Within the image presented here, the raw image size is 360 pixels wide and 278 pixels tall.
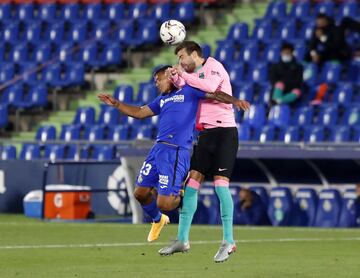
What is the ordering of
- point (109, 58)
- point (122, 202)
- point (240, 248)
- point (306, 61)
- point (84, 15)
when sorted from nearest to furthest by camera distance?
point (240, 248) < point (122, 202) < point (306, 61) < point (109, 58) < point (84, 15)

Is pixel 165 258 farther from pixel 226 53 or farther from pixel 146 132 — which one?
pixel 226 53

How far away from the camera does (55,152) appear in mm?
25391

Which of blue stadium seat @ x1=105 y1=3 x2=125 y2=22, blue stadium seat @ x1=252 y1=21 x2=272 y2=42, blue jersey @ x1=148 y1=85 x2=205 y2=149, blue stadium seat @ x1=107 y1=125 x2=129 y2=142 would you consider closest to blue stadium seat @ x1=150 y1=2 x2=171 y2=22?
blue stadium seat @ x1=105 y1=3 x2=125 y2=22

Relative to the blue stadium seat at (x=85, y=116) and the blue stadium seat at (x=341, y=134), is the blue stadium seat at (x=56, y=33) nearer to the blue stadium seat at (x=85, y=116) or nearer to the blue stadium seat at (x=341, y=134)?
the blue stadium seat at (x=85, y=116)

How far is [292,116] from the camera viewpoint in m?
23.3

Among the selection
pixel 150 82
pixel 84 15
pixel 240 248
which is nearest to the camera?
pixel 240 248

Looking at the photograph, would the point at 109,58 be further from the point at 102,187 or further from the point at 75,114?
the point at 102,187

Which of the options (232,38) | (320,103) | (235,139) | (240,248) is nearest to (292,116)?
(320,103)

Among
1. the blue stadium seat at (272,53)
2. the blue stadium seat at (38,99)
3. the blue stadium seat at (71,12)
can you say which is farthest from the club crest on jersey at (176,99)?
the blue stadium seat at (71,12)

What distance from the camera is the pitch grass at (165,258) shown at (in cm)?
1180

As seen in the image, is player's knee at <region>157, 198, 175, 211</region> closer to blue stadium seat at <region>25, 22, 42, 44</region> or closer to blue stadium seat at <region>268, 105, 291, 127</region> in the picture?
blue stadium seat at <region>268, 105, 291, 127</region>

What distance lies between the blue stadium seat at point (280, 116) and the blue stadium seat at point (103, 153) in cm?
322

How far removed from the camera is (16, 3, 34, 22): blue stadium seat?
31891 mm

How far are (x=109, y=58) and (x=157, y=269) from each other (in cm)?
1738
